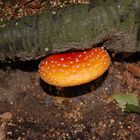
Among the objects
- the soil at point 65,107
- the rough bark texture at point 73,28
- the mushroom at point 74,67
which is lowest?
the soil at point 65,107

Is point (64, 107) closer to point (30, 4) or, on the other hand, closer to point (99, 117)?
point (99, 117)

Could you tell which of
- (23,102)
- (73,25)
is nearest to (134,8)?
(73,25)

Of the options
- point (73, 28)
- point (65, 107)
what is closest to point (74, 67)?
point (73, 28)

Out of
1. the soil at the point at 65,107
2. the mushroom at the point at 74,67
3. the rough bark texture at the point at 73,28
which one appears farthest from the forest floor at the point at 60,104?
the mushroom at the point at 74,67

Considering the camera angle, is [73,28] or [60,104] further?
[60,104]

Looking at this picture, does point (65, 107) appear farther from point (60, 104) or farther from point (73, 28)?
point (73, 28)

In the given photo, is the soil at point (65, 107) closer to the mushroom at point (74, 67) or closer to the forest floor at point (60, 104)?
the forest floor at point (60, 104)

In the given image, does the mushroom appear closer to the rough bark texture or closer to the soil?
the rough bark texture

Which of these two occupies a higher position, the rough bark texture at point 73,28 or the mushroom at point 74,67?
the rough bark texture at point 73,28
